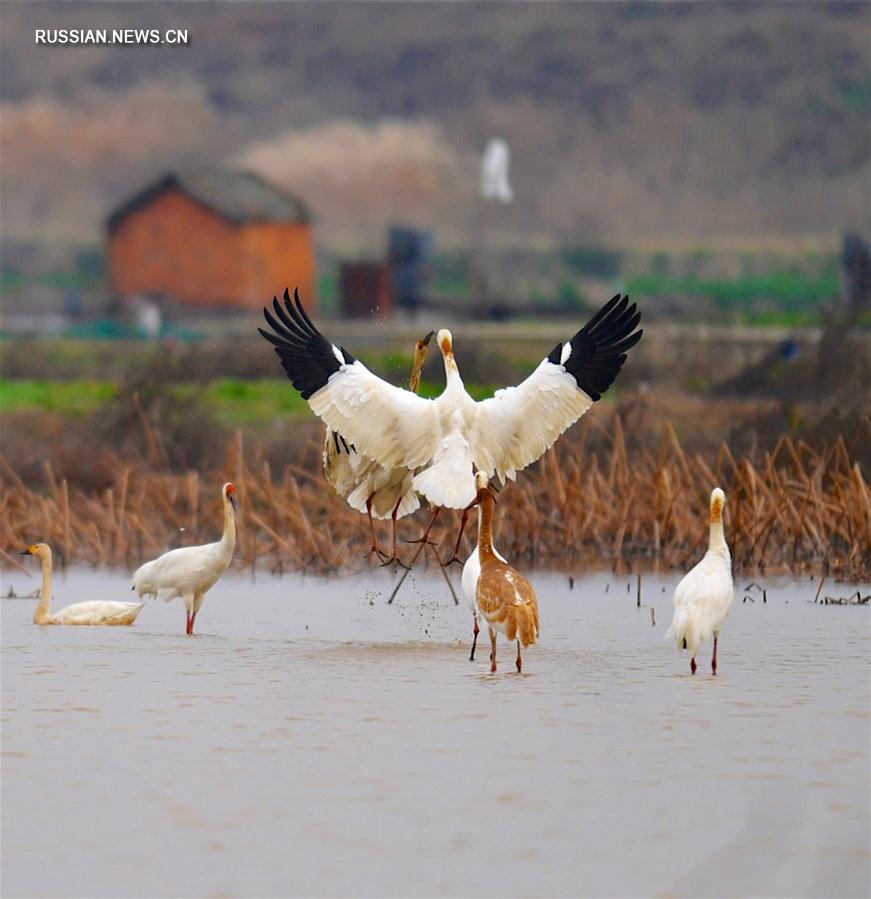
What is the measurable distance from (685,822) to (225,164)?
35.4 metres

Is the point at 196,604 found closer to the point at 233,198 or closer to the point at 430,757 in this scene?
the point at 430,757

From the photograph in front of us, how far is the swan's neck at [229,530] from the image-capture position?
32.9 feet

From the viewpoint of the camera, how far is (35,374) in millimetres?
24656

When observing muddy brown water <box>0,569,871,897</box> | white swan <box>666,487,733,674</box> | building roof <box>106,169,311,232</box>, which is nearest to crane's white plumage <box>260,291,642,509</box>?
muddy brown water <box>0,569,871,897</box>

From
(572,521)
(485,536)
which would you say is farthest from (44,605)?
(572,521)

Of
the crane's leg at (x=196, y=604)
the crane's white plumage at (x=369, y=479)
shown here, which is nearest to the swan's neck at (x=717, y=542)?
the crane's white plumage at (x=369, y=479)

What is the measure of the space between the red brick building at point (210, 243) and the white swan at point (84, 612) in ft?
95.7

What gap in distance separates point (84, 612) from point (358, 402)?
1681 mm

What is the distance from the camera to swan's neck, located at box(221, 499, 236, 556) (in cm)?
1002

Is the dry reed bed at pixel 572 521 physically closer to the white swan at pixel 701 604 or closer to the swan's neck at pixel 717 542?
the swan's neck at pixel 717 542

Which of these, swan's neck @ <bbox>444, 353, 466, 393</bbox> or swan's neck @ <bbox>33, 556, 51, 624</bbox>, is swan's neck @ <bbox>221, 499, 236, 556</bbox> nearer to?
swan's neck @ <bbox>33, 556, 51, 624</bbox>

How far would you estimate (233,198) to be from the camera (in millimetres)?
39750

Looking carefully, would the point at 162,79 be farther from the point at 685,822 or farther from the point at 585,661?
the point at 685,822

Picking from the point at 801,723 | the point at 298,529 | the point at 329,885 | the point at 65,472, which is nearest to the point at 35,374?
the point at 65,472
